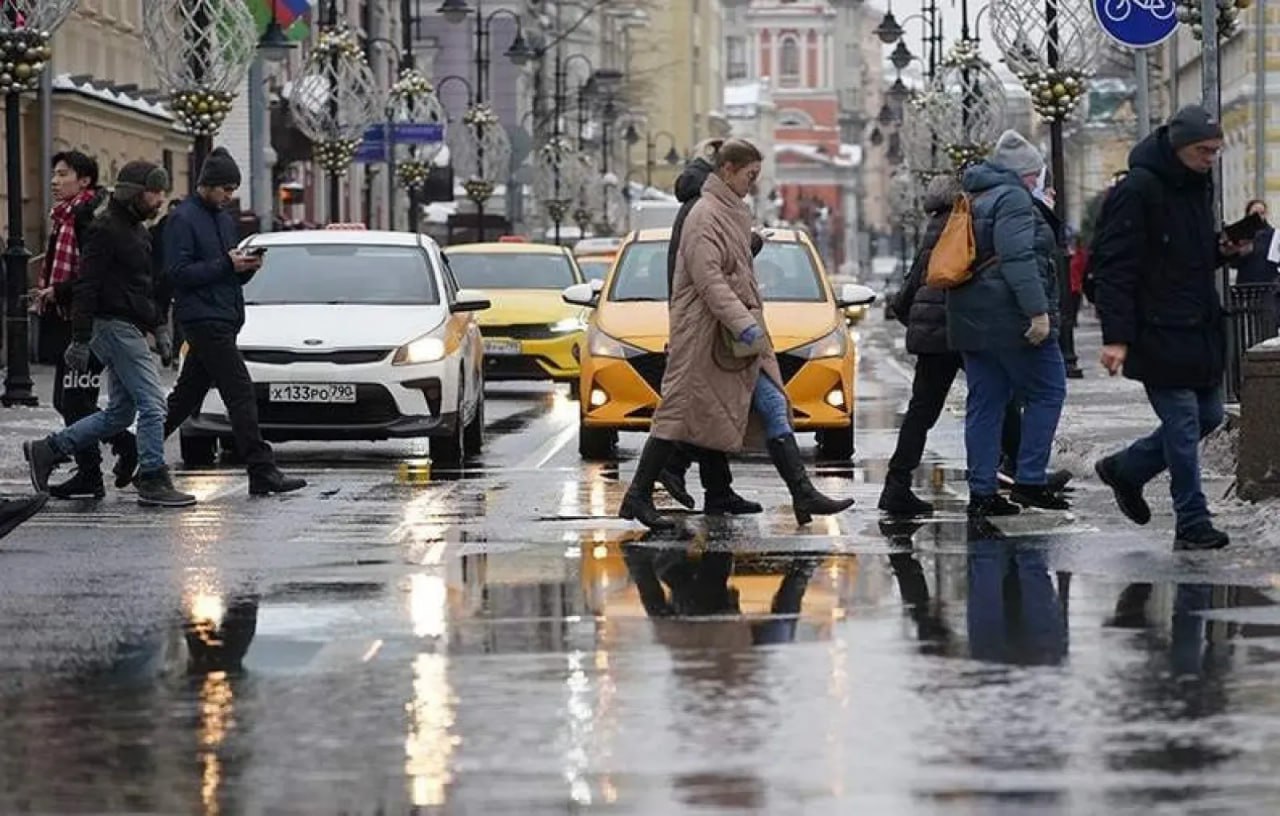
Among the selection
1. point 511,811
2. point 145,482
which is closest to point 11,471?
point 145,482

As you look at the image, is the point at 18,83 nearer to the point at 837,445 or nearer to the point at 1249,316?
the point at 837,445

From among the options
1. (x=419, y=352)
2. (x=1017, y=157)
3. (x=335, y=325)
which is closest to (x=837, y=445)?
(x=419, y=352)

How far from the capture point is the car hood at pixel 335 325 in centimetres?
2191

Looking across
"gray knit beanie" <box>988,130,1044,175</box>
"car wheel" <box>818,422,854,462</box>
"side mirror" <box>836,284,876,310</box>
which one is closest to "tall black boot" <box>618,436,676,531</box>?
"gray knit beanie" <box>988,130,1044,175</box>

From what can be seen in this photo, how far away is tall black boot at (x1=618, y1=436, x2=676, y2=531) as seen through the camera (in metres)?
15.7

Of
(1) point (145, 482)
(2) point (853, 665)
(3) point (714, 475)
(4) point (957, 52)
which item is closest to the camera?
(2) point (853, 665)

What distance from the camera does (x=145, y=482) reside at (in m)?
17.7

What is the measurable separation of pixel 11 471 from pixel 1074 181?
10510cm

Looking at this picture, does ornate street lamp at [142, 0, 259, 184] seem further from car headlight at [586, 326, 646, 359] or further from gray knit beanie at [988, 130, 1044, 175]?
gray knit beanie at [988, 130, 1044, 175]

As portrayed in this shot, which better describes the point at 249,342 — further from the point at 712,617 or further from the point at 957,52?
the point at 957,52

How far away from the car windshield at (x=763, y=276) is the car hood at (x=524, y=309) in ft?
34.7

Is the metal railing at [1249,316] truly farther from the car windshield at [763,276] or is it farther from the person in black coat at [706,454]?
the person in black coat at [706,454]

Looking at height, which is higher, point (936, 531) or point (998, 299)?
point (998, 299)

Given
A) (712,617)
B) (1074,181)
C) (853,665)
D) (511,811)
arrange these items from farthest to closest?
1. (1074,181)
2. (712,617)
3. (853,665)
4. (511,811)
